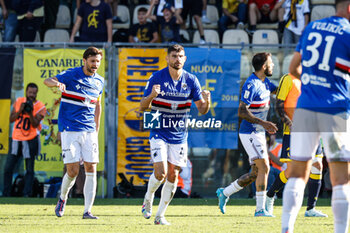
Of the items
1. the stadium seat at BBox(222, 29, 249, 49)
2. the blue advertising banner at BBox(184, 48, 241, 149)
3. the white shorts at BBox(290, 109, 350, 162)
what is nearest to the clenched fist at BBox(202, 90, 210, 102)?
the white shorts at BBox(290, 109, 350, 162)

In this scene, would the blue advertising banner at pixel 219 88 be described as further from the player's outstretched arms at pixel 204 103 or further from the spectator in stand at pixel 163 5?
the player's outstretched arms at pixel 204 103

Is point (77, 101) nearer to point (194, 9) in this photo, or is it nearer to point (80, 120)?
point (80, 120)

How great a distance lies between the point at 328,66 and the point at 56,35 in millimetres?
10834

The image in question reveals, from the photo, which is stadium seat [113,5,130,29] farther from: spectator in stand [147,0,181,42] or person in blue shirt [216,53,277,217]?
person in blue shirt [216,53,277,217]

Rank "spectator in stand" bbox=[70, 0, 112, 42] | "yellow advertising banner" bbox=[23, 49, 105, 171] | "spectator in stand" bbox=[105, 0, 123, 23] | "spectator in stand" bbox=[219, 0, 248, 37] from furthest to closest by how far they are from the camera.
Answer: "spectator in stand" bbox=[105, 0, 123, 23] < "spectator in stand" bbox=[219, 0, 248, 37] < "spectator in stand" bbox=[70, 0, 112, 42] < "yellow advertising banner" bbox=[23, 49, 105, 171]

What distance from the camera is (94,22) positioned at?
14688mm

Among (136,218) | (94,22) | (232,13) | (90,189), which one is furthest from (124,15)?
(136,218)

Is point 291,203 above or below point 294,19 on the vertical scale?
below

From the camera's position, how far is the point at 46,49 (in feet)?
45.1

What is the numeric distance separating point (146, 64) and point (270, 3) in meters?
4.51

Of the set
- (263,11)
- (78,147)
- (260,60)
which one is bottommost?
(78,147)

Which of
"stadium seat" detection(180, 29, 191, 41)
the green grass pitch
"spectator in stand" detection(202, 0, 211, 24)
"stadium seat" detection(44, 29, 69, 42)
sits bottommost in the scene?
the green grass pitch

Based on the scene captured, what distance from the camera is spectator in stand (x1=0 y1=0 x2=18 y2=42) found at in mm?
15391

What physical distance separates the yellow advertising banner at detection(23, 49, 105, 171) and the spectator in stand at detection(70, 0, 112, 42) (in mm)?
1108
